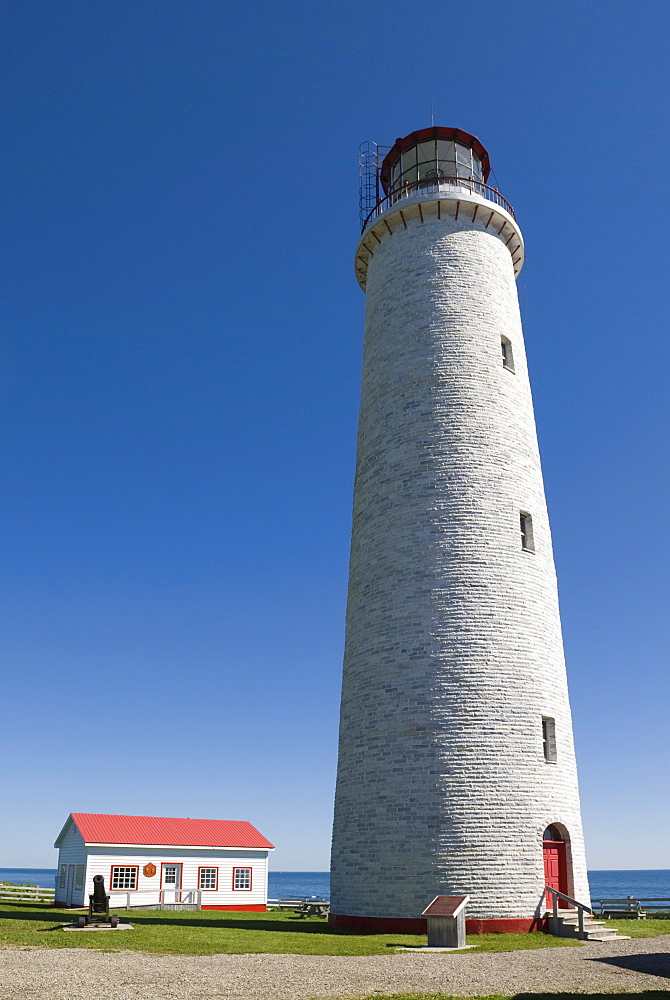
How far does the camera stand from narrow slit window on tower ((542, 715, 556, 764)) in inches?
746

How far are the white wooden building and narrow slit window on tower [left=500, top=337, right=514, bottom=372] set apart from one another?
2272 centimetres

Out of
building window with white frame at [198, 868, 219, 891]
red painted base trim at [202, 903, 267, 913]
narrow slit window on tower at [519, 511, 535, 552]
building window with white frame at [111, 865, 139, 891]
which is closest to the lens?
narrow slit window on tower at [519, 511, 535, 552]

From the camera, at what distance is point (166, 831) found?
3394cm

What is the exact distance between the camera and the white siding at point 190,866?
3120cm

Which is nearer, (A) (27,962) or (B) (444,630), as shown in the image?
(A) (27,962)

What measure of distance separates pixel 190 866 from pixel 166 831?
5.89 ft

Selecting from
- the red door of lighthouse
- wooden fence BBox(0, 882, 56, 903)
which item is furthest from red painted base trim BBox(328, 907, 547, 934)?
wooden fence BBox(0, 882, 56, 903)

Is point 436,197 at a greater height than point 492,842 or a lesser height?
greater

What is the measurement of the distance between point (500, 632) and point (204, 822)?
22.4m

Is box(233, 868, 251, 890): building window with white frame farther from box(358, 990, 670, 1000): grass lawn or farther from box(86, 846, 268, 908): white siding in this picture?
Result: box(358, 990, 670, 1000): grass lawn

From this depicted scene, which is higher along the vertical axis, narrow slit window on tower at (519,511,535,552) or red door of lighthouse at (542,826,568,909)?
narrow slit window on tower at (519,511,535,552)

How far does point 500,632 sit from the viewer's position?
1916 centimetres

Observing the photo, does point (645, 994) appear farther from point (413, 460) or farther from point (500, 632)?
point (413, 460)

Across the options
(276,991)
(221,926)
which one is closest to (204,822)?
(221,926)
